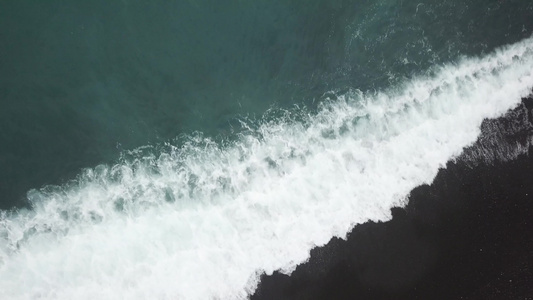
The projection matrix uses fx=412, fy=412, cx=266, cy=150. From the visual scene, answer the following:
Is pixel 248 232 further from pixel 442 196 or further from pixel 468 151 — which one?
pixel 468 151

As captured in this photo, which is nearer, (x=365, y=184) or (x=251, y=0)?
(x=365, y=184)

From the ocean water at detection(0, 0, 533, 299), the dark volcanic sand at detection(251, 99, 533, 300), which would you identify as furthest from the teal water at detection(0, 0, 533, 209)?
the dark volcanic sand at detection(251, 99, 533, 300)

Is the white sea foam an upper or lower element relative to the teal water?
lower

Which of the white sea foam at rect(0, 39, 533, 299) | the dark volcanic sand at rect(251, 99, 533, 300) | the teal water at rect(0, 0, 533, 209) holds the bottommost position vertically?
the dark volcanic sand at rect(251, 99, 533, 300)

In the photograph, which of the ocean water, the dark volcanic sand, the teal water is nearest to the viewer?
the dark volcanic sand

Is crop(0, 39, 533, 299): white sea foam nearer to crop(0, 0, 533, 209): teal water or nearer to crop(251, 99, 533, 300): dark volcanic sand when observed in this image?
crop(251, 99, 533, 300): dark volcanic sand

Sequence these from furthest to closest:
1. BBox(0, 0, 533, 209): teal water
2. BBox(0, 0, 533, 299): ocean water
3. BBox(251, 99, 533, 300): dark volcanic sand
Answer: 1. BBox(0, 0, 533, 209): teal water
2. BBox(0, 0, 533, 299): ocean water
3. BBox(251, 99, 533, 300): dark volcanic sand

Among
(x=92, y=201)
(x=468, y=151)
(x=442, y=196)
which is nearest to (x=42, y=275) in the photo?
(x=92, y=201)
